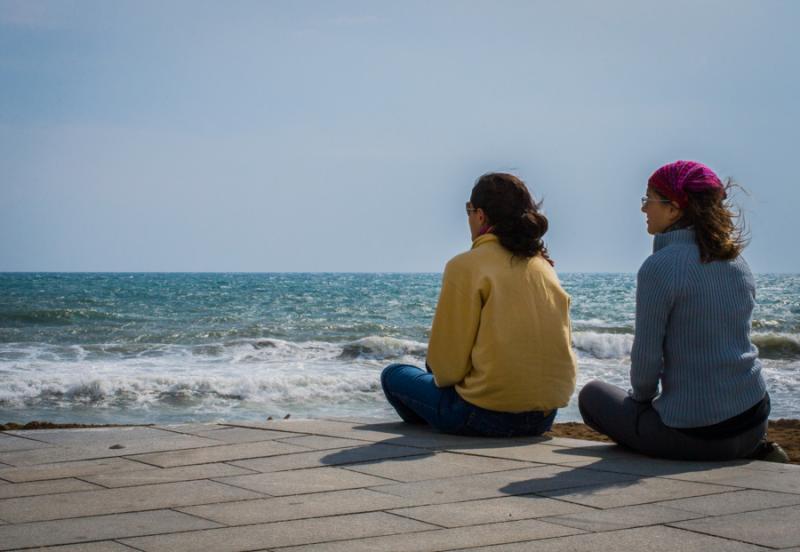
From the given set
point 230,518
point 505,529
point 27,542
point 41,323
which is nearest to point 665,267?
point 505,529

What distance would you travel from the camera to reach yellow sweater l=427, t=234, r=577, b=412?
15.5 feet

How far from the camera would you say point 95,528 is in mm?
3180

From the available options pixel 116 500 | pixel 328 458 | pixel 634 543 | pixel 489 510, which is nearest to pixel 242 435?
pixel 328 458

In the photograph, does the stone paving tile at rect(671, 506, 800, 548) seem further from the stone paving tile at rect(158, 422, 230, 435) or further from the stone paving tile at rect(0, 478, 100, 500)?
the stone paving tile at rect(158, 422, 230, 435)

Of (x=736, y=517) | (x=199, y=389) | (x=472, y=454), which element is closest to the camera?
(x=736, y=517)

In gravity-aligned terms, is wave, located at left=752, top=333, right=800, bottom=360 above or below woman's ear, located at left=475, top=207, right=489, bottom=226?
below

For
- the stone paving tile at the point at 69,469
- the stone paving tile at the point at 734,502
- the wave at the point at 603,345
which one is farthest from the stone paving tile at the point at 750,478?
the wave at the point at 603,345

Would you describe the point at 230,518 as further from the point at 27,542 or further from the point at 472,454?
the point at 472,454

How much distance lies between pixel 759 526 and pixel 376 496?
1.28 meters

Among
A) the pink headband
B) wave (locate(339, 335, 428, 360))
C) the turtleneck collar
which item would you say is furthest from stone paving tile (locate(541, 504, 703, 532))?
wave (locate(339, 335, 428, 360))

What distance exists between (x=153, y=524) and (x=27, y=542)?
0.39 meters

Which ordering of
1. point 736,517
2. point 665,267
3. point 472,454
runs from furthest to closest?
1. point 472,454
2. point 665,267
3. point 736,517

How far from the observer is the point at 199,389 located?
12.1 m

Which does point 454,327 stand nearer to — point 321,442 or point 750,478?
point 321,442
